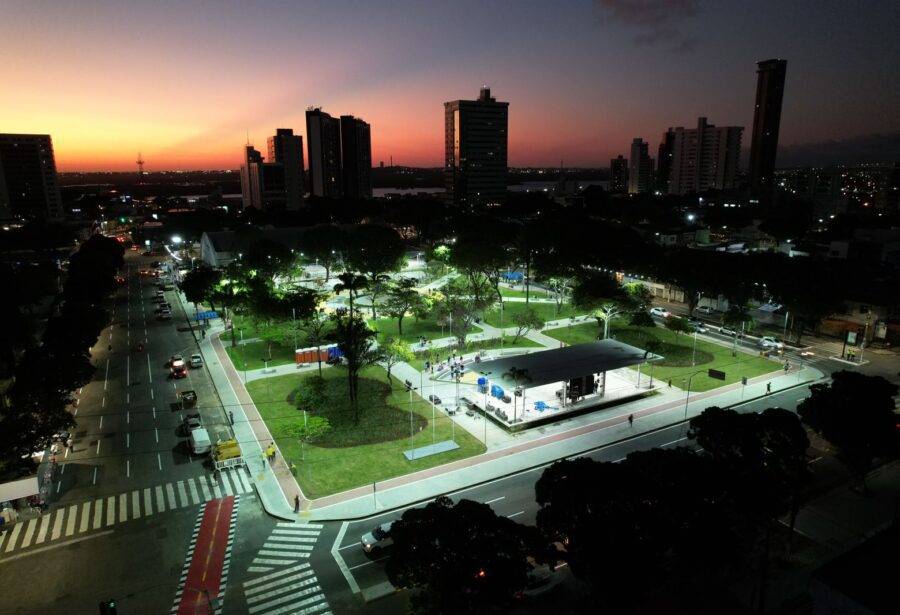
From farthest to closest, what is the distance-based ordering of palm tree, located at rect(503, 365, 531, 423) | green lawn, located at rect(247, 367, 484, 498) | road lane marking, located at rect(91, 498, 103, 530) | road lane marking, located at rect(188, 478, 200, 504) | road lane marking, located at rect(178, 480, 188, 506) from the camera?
palm tree, located at rect(503, 365, 531, 423) < green lawn, located at rect(247, 367, 484, 498) < road lane marking, located at rect(188, 478, 200, 504) < road lane marking, located at rect(178, 480, 188, 506) < road lane marking, located at rect(91, 498, 103, 530)

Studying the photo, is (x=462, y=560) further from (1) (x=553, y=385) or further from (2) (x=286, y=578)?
(1) (x=553, y=385)

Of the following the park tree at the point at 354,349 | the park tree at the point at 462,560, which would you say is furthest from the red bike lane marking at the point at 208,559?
the park tree at the point at 354,349

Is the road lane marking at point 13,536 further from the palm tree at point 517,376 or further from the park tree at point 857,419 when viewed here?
the park tree at point 857,419

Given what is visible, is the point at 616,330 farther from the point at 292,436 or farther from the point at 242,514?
the point at 242,514

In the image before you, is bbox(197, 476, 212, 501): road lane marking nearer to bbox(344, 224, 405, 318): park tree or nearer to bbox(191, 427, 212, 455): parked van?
bbox(191, 427, 212, 455): parked van

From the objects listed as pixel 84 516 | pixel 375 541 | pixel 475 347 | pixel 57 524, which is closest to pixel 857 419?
pixel 375 541

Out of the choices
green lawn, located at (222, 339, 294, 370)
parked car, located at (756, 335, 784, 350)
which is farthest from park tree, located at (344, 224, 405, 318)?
parked car, located at (756, 335, 784, 350)

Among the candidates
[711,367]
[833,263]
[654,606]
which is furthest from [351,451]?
[833,263]
